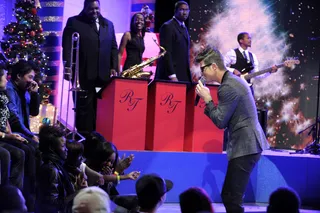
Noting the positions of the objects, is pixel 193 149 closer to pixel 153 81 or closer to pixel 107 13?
pixel 153 81

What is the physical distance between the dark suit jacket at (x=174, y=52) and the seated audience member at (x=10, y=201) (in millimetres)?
4347

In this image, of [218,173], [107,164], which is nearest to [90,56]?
[218,173]

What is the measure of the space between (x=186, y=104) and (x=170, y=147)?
0.60 meters

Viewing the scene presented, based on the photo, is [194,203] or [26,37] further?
[26,37]

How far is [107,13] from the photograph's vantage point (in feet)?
38.0

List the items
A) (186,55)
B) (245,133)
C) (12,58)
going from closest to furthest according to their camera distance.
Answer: (245,133), (186,55), (12,58)

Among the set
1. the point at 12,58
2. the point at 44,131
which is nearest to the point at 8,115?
the point at 44,131

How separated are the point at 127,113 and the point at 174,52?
1.27 m

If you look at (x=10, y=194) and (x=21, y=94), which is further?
(x=21, y=94)

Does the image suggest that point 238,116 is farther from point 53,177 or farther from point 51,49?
point 51,49

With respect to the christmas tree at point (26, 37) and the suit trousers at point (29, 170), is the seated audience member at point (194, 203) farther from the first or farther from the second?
the christmas tree at point (26, 37)

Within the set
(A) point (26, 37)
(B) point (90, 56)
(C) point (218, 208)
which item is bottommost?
(C) point (218, 208)

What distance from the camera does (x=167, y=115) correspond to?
22.3 ft

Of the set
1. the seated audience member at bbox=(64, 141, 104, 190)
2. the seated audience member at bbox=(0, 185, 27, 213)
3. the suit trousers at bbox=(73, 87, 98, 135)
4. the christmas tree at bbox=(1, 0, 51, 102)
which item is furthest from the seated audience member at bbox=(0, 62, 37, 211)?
the christmas tree at bbox=(1, 0, 51, 102)
